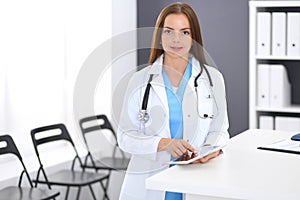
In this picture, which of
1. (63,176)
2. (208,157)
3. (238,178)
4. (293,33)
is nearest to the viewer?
(238,178)

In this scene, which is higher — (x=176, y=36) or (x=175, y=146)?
(x=176, y=36)

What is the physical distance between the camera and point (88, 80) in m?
1.55

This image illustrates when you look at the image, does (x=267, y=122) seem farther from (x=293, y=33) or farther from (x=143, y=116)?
(x=143, y=116)

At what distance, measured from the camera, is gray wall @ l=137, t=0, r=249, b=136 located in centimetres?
454

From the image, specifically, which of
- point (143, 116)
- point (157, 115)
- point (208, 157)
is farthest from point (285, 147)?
point (143, 116)

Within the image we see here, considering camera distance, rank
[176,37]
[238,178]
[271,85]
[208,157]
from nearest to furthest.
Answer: [176,37]
[238,178]
[208,157]
[271,85]

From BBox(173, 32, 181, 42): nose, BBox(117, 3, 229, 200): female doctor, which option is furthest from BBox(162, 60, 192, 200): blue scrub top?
BBox(173, 32, 181, 42): nose

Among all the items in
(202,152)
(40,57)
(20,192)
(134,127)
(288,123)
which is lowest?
(20,192)

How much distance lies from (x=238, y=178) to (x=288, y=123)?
2249 millimetres

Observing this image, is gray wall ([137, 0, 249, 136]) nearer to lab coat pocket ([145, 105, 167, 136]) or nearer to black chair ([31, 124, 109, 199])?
black chair ([31, 124, 109, 199])

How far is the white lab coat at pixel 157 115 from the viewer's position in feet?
5.78

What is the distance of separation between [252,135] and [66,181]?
1270 mm

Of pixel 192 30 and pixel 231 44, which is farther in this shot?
pixel 231 44

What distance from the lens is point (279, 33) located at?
4.03 metres
